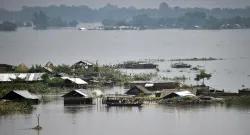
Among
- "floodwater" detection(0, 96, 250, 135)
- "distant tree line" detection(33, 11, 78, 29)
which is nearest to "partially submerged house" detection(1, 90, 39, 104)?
"floodwater" detection(0, 96, 250, 135)

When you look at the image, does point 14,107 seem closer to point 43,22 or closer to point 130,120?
point 130,120

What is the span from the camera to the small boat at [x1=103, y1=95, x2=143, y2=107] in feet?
86.6

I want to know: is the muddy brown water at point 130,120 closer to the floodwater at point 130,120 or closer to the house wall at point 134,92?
the floodwater at point 130,120

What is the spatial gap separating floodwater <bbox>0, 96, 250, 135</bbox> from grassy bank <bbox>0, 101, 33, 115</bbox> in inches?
12.1

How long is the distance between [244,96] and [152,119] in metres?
4.80

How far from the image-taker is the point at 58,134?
21.5 m

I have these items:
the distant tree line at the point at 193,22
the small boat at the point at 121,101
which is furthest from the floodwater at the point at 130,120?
the distant tree line at the point at 193,22

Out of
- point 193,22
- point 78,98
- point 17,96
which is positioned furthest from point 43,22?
point 17,96

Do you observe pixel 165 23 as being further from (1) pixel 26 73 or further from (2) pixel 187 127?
(2) pixel 187 127

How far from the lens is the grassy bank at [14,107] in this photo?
24650 mm

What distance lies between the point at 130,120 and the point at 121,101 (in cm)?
325

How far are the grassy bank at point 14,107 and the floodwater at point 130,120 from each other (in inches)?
12.1

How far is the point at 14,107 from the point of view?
25.0m

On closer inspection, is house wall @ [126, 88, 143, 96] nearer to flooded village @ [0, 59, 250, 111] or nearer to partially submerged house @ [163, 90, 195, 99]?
flooded village @ [0, 59, 250, 111]
